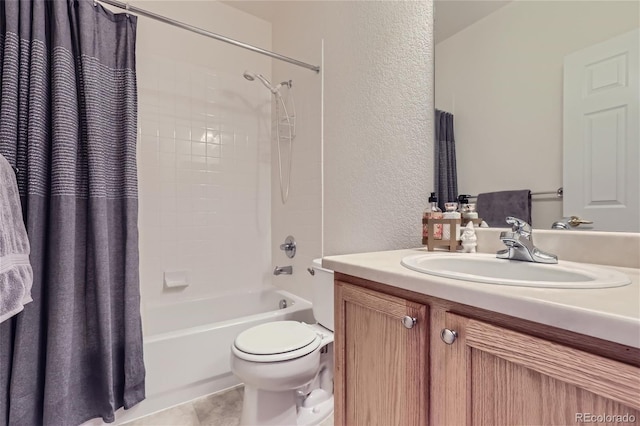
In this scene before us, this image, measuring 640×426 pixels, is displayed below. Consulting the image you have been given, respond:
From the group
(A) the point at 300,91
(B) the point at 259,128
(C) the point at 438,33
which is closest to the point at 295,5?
(A) the point at 300,91

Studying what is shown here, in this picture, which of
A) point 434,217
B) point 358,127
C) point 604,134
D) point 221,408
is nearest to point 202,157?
point 358,127

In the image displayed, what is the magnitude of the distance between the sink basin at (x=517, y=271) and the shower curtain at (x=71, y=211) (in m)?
1.31

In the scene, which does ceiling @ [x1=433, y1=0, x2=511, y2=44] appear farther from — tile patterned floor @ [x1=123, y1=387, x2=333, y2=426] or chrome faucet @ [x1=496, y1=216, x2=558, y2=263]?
tile patterned floor @ [x1=123, y1=387, x2=333, y2=426]

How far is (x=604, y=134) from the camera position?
81 cm

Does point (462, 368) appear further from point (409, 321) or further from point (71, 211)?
point (71, 211)

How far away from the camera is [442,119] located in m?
1.21

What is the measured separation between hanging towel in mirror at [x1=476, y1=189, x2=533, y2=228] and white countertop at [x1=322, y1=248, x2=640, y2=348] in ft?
1.04

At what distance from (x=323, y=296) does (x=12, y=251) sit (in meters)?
A: 1.17

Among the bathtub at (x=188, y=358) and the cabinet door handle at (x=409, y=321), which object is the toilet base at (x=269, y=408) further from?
the cabinet door handle at (x=409, y=321)

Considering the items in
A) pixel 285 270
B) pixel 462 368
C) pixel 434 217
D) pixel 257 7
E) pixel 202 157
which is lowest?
pixel 285 270

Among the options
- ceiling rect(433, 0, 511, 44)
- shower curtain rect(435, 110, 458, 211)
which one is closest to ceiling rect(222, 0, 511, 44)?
ceiling rect(433, 0, 511, 44)

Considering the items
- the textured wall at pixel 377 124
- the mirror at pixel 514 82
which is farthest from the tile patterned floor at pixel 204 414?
the mirror at pixel 514 82

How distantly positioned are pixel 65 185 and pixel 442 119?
61.4 inches

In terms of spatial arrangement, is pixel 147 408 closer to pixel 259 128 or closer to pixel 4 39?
pixel 4 39
